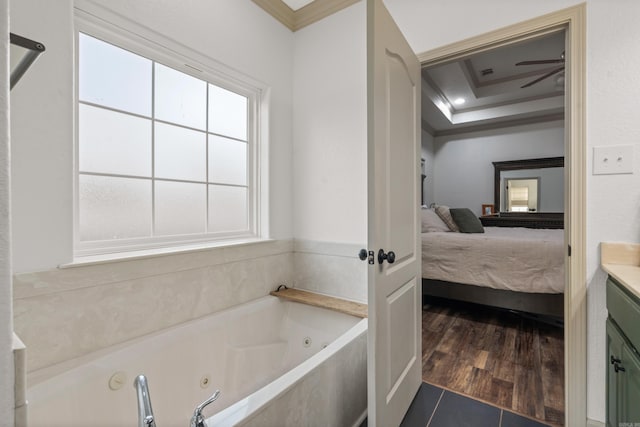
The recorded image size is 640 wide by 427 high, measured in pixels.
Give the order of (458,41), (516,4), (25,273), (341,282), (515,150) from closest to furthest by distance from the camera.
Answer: (25,273) < (516,4) < (458,41) < (341,282) < (515,150)

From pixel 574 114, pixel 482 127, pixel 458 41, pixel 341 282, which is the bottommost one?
pixel 341 282

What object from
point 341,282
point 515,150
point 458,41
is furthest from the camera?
point 515,150

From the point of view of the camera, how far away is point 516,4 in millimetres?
1562

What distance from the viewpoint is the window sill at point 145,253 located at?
51.5 inches

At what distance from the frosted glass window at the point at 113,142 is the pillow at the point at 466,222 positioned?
3.31 metres

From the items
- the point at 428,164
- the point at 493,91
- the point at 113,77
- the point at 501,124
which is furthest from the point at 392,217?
the point at 501,124

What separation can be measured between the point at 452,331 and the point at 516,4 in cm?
247

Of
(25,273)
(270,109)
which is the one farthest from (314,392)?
(270,109)

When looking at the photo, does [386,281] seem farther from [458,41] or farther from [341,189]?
[458,41]

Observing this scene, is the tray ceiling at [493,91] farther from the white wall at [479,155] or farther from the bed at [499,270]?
the bed at [499,270]

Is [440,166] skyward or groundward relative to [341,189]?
skyward

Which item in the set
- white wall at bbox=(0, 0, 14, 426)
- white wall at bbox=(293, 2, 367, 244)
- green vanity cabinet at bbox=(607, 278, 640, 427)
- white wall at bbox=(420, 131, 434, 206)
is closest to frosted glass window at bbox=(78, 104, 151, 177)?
white wall at bbox=(293, 2, 367, 244)

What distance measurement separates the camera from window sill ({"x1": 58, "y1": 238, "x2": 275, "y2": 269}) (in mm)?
1309

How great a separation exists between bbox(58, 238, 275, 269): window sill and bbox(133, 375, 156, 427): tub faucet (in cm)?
77
